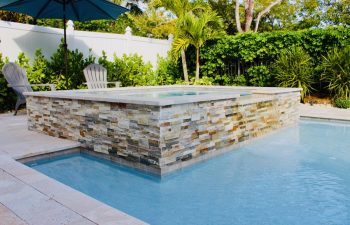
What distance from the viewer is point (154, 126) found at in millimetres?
3613

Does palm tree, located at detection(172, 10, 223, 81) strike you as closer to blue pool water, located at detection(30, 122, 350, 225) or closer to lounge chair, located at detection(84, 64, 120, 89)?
lounge chair, located at detection(84, 64, 120, 89)

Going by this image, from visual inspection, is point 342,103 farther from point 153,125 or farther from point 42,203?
point 42,203

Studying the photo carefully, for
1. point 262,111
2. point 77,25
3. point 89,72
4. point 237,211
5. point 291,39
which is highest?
point 77,25

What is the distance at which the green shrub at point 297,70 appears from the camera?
30.8 feet

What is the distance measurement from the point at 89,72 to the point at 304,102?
642 cm

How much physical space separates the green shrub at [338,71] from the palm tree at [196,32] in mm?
3999

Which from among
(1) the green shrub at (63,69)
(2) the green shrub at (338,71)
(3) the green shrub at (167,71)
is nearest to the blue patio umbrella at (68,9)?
(1) the green shrub at (63,69)

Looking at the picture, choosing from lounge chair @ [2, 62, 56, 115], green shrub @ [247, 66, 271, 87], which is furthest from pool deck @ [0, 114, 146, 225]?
green shrub @ [247, 66, 271, 87]

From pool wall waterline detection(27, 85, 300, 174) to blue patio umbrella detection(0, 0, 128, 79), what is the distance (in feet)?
8.68

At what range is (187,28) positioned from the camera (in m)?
11.1

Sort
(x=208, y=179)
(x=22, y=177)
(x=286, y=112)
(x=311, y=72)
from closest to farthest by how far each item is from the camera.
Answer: (x=22, y=177) < (x=208, y=179) < (x=286, y=112) < (x=311, y=72)

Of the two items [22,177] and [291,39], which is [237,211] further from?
[291,39]

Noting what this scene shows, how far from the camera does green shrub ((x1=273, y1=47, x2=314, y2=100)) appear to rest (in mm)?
9398

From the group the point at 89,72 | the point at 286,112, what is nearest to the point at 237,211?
the point at 286,112
